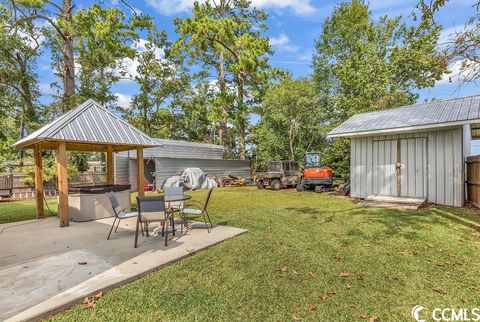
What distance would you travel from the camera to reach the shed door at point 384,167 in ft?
32.8

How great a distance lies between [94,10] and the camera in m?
11.6

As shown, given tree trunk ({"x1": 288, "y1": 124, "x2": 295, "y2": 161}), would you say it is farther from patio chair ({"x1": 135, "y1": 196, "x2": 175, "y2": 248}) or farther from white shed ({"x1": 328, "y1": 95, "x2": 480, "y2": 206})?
patio chair ({"x1": 135, "y1": 196, "x2": 175, "y2": 248})

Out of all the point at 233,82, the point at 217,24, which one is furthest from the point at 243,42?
the point at 233,82

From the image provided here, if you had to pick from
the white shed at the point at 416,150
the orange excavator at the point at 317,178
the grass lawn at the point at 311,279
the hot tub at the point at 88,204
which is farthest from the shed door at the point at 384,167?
the hot tub at the point at 88,204

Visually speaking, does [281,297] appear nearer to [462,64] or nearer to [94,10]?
[462,64]

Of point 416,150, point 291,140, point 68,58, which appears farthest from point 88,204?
point 291,140

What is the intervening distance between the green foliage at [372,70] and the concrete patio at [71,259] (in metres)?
14.6

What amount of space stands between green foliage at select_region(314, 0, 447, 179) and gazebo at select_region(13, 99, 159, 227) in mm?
13832

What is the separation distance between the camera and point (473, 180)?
8195mm

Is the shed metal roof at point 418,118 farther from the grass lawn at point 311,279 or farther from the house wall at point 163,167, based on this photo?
the house wall at point 163,167

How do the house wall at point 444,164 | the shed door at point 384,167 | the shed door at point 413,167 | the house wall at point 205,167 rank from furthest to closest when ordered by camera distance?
the house wall at point 205,167
the shed door at point 384,167
the shed door at point 413,167
the house wall at point 444,164

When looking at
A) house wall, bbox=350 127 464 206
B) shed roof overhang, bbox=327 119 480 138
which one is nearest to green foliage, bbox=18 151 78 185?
shed roof overhang, bbox=327 119 480 138

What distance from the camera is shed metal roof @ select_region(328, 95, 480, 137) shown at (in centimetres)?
816

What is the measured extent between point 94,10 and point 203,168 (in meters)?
11.4
